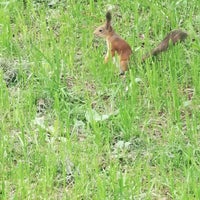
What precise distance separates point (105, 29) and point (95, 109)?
1046 mm

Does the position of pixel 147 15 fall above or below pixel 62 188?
above

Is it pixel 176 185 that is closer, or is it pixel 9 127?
pixel 176 185

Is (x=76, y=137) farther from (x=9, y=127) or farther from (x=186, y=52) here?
(x=186, y=52)

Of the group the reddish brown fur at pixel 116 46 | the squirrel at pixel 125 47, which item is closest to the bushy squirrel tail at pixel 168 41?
the squirrel at pixel 125 47

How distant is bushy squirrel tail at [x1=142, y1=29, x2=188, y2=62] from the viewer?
5340 mm

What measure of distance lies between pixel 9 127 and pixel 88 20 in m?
1.99

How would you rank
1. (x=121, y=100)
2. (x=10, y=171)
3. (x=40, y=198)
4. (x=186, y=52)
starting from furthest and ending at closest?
1. (x=186, y=52)
2. (x=121, y=100)
3. (x=10, y=171)
4. (x=40, y=198)

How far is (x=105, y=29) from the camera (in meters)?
5.70

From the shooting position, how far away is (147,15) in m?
6.46

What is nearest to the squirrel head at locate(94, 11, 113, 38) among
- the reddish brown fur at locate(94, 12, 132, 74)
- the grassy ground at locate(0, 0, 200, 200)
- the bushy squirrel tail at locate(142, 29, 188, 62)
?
the reddish brown fur at locate(94, 12, 132, 74)

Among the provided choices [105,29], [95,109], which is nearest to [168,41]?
[105,29]

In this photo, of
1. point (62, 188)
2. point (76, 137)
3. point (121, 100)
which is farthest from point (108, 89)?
point (62, 188)

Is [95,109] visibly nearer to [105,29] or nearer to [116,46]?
[116,46]

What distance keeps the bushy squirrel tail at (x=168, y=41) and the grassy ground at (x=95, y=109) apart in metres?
0.06
